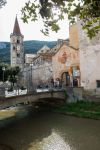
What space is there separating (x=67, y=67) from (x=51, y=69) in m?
5.11

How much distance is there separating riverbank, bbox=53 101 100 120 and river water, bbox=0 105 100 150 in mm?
1130

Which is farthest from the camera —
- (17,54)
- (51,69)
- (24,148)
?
(17,54)

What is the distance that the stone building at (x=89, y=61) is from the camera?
2884 centimetres

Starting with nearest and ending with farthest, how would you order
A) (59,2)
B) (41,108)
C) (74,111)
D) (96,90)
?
(59,2), (74,111), (96,90), (41,108)

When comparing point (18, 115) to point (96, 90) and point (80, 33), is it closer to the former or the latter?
point (96, 90)

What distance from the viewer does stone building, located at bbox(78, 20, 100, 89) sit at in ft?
94.6

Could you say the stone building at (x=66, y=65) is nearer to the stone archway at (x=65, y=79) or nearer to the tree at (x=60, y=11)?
the stone archway at (x=65, y=79)

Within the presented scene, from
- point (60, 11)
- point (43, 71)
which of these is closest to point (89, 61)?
point (43, 71)

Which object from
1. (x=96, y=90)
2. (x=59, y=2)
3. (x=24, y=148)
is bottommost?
(x=24, y=148)

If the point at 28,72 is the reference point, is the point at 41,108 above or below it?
below

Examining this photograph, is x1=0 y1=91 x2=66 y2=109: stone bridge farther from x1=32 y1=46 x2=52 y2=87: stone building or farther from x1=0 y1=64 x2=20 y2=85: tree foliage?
x1=0 y1=64 x2=20 y2=85: tree foliage

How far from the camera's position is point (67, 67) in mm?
33969

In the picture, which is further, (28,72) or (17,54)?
(17,54)

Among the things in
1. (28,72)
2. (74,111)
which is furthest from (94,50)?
(28,72)
